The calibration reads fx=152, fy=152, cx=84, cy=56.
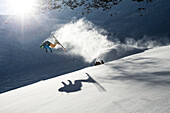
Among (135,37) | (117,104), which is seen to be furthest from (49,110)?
(135,37)

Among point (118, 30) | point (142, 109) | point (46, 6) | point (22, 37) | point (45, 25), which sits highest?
point (45, 25)

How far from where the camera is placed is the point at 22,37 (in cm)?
12250

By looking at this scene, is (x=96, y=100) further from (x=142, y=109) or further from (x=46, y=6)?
(x=46, y=6)

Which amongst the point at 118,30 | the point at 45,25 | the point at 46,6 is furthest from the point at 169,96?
the point at 118,30

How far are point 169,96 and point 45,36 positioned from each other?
139 metres

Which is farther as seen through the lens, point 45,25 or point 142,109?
point 45,25

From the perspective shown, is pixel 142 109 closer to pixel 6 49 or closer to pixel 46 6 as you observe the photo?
pixel 46 6

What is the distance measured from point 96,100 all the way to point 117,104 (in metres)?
0.39

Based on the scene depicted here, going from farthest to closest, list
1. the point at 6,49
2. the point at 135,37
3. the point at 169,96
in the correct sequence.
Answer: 1. the point at 135,37
2. the point at 6,49
3. the point at 169,96

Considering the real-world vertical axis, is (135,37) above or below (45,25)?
below

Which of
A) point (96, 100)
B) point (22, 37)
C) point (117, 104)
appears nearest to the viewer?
point (117, 104)

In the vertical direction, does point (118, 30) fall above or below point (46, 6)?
above

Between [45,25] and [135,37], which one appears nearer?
[135,37]

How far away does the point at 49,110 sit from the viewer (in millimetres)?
2094
